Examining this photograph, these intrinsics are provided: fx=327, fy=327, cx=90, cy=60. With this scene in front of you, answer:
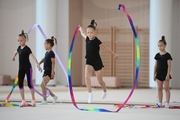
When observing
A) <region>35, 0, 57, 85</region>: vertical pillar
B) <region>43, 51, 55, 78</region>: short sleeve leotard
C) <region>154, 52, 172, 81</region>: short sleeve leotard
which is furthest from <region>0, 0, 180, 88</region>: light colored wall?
<region>154, 52, 172, 81</region>: short sleeve leotard

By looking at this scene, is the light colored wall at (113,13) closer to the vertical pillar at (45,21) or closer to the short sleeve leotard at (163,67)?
the vertical pillar at (45,21)

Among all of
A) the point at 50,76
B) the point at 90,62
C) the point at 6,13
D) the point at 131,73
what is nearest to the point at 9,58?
the point at 6,13

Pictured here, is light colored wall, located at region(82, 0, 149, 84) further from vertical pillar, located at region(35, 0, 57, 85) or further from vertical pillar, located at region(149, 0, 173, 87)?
vertical pillar, located at region(35, 0, 57, 85)

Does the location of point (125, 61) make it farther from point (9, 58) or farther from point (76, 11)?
point (9, 58)

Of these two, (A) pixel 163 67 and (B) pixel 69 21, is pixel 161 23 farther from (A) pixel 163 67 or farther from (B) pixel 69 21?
(A) pixel 163 67

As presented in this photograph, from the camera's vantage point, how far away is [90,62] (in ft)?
18.4

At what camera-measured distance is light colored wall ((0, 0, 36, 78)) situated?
1455 centimetres

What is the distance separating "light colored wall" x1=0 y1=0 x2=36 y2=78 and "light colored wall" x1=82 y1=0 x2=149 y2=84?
8.12ft

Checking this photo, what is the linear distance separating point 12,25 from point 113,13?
4588 mm

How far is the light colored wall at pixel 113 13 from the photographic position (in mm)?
14625

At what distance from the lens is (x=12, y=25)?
14.6 meters

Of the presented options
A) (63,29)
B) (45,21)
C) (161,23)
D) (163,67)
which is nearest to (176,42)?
(161,23)

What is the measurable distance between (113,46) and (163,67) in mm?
7952

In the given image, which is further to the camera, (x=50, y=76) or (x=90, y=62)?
(x=50, y=76)
